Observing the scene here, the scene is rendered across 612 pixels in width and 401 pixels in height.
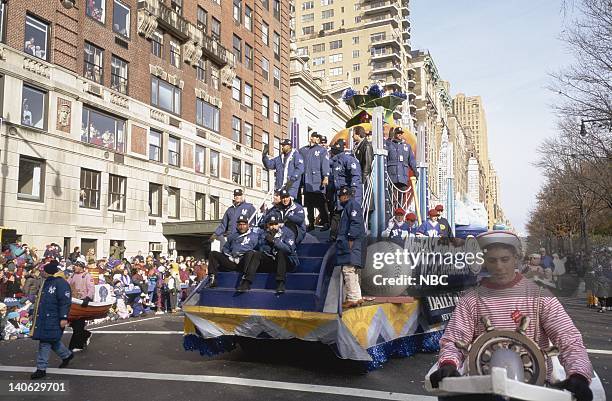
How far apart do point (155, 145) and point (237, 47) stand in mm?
12428

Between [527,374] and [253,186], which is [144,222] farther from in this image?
[527,374]

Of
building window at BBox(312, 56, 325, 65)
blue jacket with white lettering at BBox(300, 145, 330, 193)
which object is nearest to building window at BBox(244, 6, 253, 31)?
blue jacket with white lettering at BBox(300, 145, 330, 193)

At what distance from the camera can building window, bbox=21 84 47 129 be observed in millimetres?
20297

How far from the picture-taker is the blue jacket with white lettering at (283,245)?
7.95m

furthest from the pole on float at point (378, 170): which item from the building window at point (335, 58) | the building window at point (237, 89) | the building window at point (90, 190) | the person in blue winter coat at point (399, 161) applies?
the building window at point (335, 58)

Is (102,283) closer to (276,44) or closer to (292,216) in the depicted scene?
(292,216)

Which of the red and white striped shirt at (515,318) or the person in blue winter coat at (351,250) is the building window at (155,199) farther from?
the red and white striped shirt at (515,318)

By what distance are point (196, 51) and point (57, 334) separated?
2603 centimetres

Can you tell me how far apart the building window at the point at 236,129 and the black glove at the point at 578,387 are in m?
33.8

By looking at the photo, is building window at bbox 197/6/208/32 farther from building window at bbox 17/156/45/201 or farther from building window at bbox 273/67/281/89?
building window at bbox 17/156/45/201

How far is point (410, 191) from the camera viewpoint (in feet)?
41.4

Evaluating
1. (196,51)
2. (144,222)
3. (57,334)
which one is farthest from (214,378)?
(196,51)

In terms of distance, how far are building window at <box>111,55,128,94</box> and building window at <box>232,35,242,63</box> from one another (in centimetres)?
1161

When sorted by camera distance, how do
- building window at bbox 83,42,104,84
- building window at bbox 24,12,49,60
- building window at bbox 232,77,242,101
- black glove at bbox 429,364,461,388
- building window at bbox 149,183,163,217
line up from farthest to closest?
building window at bbox 232,77,242,101, building window at bbox 149,183,163,217, building window at bbox 83,42,104,84, building window at bbox 24,12,49,60, black glove at bbox 429,364,461,388
